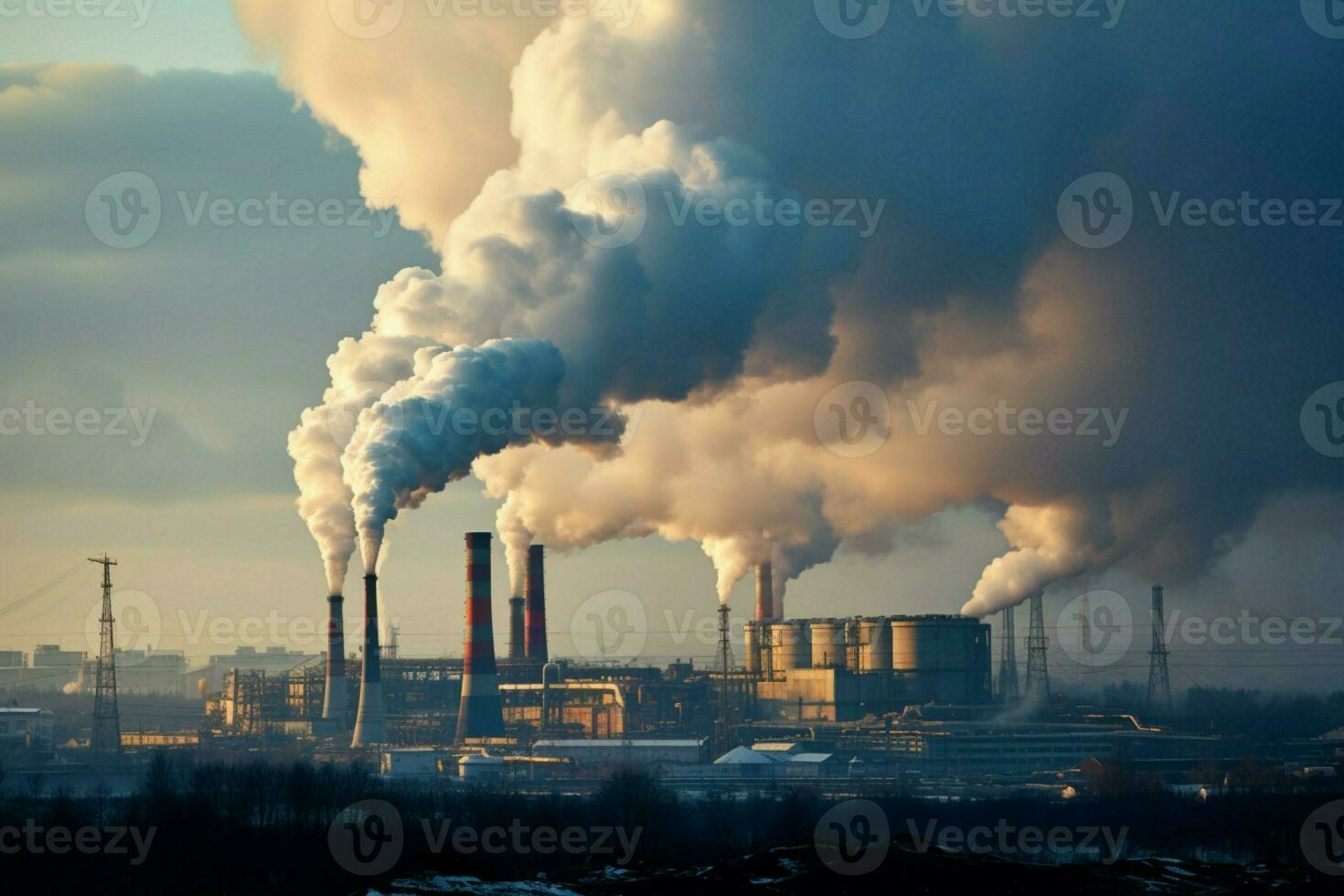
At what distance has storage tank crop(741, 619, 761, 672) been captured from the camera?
105 metres

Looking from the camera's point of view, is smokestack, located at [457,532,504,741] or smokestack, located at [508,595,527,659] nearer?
smokestack, located at [457,532,504,741]

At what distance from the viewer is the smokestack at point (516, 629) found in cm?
10143

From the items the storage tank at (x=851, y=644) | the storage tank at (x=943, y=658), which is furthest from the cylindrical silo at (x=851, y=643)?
the storage tank at (x=943, y=658)

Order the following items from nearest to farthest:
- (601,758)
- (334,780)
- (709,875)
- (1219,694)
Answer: (709,875)
(334,780)
(601,758)
(1219,694)

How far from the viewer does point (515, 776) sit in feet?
259

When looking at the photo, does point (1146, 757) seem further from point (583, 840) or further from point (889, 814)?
point (583, 840)

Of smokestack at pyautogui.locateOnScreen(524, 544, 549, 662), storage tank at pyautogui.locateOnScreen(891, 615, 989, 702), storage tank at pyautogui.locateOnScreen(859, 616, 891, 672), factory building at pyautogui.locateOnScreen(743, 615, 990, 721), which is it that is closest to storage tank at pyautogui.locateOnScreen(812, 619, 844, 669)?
factory building at pyautogui.locateOnScreen(743, 615, 990, 721)

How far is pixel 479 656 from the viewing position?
3211 inches

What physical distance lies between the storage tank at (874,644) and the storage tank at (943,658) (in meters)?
0.89

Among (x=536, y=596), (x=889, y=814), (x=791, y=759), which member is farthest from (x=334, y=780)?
(x=536, y=596)

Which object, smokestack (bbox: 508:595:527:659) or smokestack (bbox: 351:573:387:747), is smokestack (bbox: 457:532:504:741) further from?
smokestack (bbox: 508:595:527:659)

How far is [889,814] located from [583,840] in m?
12.6

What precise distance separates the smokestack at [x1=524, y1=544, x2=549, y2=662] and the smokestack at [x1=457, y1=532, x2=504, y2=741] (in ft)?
31.5

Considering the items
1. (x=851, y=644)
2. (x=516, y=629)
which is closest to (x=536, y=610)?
(x=516, y=629)
